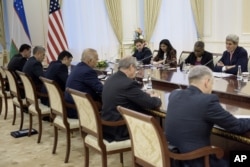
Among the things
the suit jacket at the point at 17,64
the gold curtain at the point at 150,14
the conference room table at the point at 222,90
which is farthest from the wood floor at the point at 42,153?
the gold curtain at the point at 150,14

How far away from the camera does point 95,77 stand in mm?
4016

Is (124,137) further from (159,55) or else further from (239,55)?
(159,55)

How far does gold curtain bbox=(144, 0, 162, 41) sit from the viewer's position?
8.43 m

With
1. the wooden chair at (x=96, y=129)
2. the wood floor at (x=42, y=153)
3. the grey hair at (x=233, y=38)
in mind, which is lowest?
the wood floor at (x=42, y=153)

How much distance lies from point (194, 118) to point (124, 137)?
1.09m

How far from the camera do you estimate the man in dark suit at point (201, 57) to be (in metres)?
5.39

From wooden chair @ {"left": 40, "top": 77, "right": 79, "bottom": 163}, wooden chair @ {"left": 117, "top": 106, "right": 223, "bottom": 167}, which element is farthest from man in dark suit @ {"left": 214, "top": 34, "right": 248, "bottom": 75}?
wooden chair @ {"left": 117, "top": 106, "right": 223, "bottom": 167}

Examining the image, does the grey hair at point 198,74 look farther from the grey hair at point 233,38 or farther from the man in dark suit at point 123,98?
the grey hair at point 233,38

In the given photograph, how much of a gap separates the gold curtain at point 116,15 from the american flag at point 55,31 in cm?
124

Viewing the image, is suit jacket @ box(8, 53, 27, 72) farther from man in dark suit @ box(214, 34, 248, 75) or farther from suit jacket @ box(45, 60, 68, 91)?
man in dark suit @ box(214, 34, 248, 75)

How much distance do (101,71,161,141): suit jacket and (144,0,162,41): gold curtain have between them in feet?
17.6

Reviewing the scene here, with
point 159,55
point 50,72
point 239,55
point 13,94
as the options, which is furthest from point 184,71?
point 13,94

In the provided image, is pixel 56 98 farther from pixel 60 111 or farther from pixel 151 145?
pixel 151 145

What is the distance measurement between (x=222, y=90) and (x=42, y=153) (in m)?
2.27
